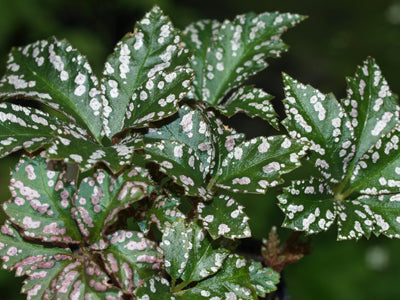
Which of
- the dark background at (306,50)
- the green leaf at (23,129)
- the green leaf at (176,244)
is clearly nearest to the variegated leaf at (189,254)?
the green leaf at (176,244)

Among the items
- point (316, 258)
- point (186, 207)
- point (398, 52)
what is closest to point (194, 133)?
point (186, 207)

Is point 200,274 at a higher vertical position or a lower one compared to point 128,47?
lower

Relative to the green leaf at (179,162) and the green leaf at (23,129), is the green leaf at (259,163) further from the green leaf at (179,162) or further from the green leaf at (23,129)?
the green leaf at (23,129)

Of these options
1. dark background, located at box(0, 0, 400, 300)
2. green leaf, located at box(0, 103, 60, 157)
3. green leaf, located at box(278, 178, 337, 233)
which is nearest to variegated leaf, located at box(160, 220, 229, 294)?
green leaf, located at box(278, 178, 337, 233)

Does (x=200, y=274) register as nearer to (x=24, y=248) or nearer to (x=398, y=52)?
(x=24, y=248)

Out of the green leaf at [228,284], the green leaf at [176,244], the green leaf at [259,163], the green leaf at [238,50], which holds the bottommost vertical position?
the green leaf at [228,284]

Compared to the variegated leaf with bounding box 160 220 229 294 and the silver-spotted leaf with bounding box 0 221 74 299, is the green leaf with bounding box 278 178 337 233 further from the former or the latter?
the silver-spotted leaf with bounding box 0 221 74 299

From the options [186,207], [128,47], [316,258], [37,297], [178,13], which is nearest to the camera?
→ [37,297]
